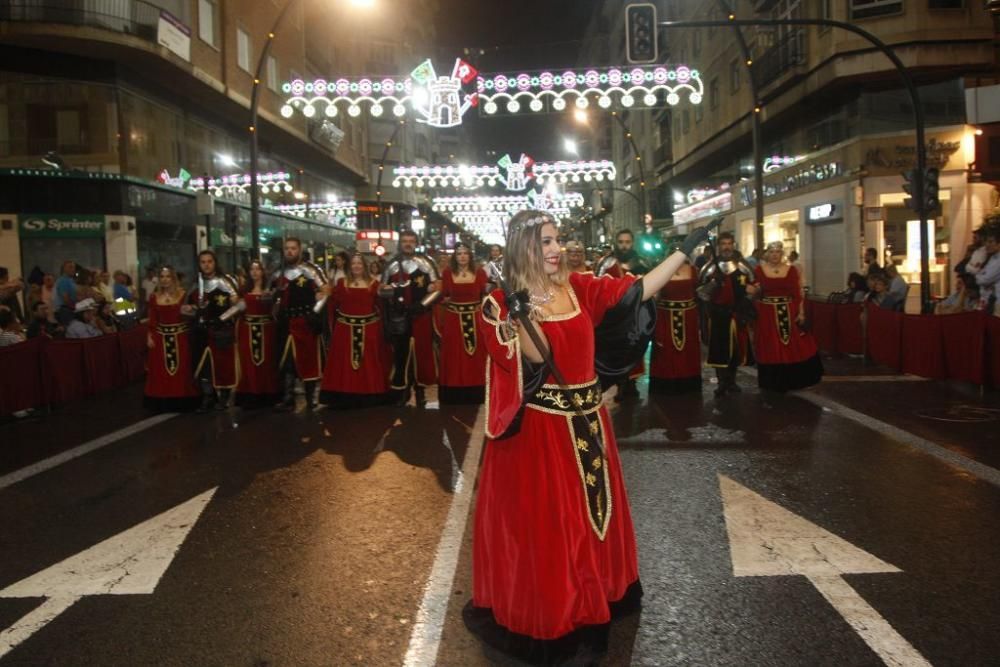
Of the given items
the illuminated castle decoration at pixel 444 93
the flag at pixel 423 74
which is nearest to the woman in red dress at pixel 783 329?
the illuminated castle decoration at pixel 444 93

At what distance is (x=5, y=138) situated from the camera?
21.2 m

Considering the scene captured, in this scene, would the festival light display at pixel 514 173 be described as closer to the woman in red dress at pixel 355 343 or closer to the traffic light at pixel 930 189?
the traffic light at pixel 930 189

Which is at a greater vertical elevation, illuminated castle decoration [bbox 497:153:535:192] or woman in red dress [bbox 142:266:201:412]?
illuminated castle decoration [bbox 497:153:535:192]

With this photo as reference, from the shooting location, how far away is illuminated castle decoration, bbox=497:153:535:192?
33125 mm

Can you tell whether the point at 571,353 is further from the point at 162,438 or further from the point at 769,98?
the point at 769,98

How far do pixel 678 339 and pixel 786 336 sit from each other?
130cm

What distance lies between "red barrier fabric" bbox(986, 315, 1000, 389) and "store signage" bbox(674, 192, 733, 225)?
2504 centimetres

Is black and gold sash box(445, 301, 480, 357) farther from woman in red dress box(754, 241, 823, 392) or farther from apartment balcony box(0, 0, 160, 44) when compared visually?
apartment balcony box(0, 0, 160, 44)

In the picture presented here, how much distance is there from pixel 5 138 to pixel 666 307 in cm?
1920

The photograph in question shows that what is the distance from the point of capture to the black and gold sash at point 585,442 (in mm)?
3475

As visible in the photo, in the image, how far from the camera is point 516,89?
1958 cm

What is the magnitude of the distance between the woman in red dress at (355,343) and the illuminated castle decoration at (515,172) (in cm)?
2310

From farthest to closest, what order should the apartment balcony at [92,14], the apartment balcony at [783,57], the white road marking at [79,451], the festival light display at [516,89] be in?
the apartment balcony at [783,57], the apartment balcony at [92,14], the festival light display at [516,89], the white road marking at [79,451]

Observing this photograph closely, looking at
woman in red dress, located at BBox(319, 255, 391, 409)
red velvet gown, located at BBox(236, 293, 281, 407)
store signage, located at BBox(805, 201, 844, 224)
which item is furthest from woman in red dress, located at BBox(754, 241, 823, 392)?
store signage, located at BBox(805, 201, 844, 224)
